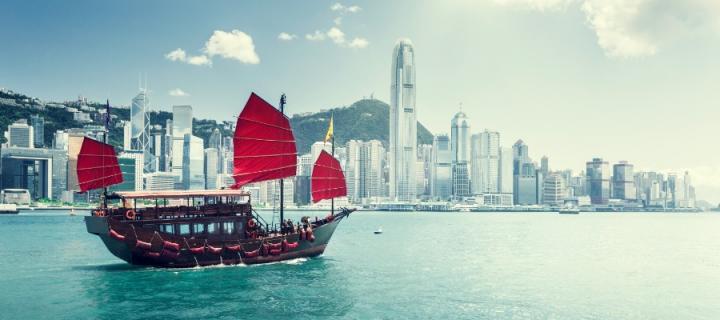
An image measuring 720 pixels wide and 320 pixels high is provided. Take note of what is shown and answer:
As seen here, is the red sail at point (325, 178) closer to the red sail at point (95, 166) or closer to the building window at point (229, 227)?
the building window at point (229, 227)

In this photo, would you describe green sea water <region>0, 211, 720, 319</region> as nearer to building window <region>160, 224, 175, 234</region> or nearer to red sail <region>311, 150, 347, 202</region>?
building window <region>160, 224, 175, 234</region>

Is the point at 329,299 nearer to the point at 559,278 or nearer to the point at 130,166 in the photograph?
the point at 559,278

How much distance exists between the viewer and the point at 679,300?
27.6 meters

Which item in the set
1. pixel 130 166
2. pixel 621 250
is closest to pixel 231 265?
pixel 621 250

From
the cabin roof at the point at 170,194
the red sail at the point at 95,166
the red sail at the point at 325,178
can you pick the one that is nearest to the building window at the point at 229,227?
the cabin roof at the point at 170,194

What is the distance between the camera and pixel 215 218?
32375 mm

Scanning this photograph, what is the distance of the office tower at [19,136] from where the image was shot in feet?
607

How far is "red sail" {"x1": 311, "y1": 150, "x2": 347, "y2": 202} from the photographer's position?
132ft

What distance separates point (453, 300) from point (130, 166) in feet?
579

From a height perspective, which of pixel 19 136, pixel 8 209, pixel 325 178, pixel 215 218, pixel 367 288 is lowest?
pixel 8 209

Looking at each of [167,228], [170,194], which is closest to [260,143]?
[170,194]

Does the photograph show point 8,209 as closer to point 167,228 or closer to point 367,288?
point 167,228

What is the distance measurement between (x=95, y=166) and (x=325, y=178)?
14462mm

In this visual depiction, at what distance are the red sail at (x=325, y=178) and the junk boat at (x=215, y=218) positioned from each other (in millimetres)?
152
